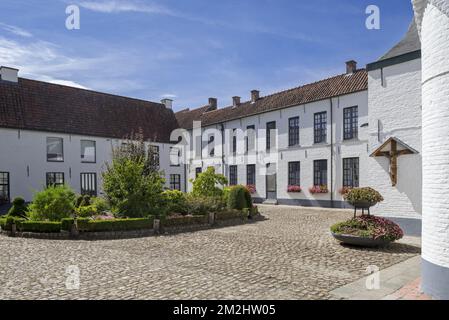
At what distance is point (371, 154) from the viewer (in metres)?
11.5

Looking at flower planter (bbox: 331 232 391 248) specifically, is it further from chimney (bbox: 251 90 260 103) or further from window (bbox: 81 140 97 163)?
chimney (bbox: 251 90 260 103)

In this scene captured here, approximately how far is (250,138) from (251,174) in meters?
2.77

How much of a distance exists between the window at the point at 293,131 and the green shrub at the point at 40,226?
16.6 meters

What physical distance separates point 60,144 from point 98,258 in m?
16.8

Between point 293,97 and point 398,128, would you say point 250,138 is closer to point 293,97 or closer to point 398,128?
point 293,97

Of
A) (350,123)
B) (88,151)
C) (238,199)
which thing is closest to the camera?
(238,199)

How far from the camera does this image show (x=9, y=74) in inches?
877

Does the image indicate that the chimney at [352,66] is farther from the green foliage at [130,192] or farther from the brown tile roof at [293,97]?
the green foliage at [130,192]

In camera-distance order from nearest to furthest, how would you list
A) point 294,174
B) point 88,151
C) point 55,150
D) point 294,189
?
point 55,150, point 294,189, point 294,174, point 88,151

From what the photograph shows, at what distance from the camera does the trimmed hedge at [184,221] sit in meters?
12.9

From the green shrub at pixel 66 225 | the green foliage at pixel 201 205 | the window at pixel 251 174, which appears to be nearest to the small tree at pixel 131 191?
the green foliage at pixel 201 205

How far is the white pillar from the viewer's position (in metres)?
5.23

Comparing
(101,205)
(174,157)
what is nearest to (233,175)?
(174,157)

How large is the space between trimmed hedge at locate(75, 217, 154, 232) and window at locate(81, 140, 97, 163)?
43.1 feet
